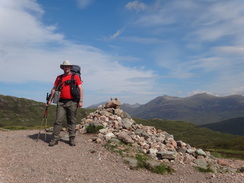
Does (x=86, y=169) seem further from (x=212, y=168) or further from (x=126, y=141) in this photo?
(x=212, y=168)

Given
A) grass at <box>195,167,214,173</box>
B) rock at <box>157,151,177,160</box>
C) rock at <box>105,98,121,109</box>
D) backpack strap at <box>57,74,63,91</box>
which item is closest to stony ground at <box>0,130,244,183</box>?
grass at <box>195,167,214,173</box>

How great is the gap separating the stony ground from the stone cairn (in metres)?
1.26

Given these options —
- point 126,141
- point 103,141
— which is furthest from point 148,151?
point 103,141

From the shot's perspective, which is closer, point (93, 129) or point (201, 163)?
point (201, 163)

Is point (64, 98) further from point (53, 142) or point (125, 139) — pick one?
point (125, 139)

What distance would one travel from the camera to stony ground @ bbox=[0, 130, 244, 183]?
9.10 m

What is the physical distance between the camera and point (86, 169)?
10.4m

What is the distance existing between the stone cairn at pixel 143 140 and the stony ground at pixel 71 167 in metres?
1.26

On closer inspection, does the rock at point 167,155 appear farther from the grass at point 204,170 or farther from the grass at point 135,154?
the grass at point 204,170

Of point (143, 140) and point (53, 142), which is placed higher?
point (53, 142)

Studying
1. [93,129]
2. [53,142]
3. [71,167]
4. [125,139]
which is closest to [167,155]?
[125,139]

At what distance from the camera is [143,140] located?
17016 millimetres

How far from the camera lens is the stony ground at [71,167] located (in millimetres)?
9102

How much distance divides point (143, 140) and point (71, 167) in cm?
798
